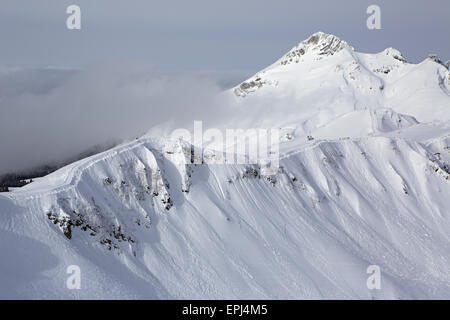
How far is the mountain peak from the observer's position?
18475 cm

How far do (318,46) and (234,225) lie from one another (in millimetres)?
163766

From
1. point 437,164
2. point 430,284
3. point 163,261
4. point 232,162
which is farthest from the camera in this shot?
point 437,164

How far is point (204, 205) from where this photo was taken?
1630 inches

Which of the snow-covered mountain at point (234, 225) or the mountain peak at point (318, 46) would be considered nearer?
the snow-covered mountain at point (234, 225)

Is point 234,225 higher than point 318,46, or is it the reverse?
point 318,46

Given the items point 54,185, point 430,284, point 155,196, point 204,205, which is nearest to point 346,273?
point 430,284

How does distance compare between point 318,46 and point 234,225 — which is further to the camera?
point 318,46

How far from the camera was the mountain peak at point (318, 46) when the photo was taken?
7274 inches

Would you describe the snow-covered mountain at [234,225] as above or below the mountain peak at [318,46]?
below

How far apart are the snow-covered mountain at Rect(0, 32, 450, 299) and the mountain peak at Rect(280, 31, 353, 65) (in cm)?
12680

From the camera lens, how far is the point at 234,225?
41000mm

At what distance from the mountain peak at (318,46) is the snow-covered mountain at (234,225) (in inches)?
4992
